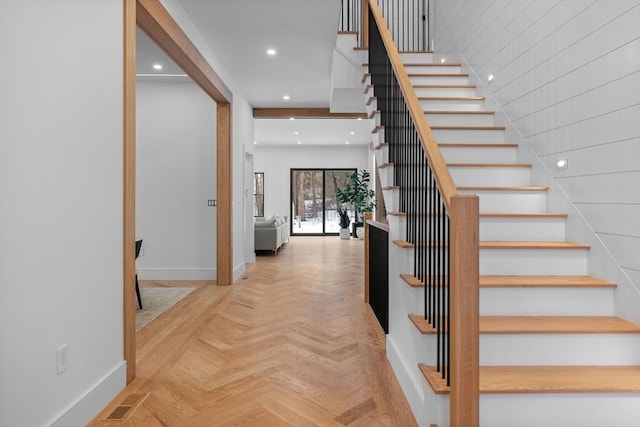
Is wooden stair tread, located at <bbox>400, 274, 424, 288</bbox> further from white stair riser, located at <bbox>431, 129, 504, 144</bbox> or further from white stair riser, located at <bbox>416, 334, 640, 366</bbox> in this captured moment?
white stair riser, located at <bbox>431, 129, 504, 144</bbox>

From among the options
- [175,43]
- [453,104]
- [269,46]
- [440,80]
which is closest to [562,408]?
[453,104]

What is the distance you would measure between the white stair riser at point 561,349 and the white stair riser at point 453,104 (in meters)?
2.46

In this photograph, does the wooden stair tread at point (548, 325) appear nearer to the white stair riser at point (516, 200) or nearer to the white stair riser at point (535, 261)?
the white stair riser at point (535, 261)

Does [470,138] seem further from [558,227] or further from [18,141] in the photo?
[18,141]

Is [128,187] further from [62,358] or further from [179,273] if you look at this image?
[179,273]

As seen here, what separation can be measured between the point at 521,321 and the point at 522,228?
79 cm

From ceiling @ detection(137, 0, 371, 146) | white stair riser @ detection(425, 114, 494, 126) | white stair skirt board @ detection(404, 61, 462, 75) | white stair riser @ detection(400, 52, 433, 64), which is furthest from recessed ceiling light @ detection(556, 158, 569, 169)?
white stair riser @ detection(400, 52, 433, 64)

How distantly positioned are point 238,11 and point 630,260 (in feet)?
11.6

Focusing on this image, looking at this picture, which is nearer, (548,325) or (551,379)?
(551,379)

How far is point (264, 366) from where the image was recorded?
8.50ft

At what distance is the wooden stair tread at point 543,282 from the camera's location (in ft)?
6.82

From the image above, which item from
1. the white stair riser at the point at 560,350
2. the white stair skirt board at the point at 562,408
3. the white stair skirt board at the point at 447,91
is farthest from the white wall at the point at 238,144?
the white stair skirt board at the point at 562,408

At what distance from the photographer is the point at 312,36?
416 cm

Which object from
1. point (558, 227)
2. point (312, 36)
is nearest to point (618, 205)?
point (558, 227)
